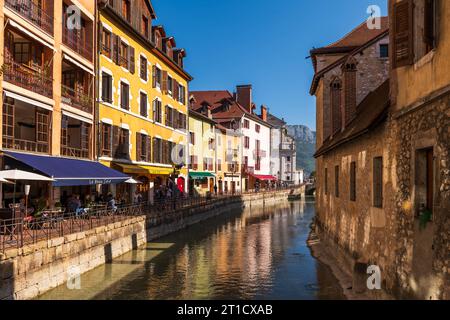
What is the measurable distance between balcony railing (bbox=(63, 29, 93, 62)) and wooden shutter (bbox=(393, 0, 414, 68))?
1659cm

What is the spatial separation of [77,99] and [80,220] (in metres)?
7.75

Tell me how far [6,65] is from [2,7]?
212 cm

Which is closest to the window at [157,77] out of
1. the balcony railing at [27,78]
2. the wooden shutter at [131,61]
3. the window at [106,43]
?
the wooden shutter at [131,61]

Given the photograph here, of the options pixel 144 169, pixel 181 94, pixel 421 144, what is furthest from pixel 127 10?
pixel 421 144

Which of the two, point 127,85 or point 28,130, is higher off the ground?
point 127,85

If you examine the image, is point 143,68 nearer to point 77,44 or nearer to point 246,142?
point 77,44

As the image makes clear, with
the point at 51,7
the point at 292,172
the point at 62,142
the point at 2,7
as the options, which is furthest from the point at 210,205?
the point at 292,172

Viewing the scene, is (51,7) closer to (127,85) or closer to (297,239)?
(127,85)

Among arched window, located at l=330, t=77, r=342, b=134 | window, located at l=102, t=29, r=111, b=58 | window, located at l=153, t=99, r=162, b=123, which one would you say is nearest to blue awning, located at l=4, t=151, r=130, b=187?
window, located at l=102, t=29, r=111, b=58

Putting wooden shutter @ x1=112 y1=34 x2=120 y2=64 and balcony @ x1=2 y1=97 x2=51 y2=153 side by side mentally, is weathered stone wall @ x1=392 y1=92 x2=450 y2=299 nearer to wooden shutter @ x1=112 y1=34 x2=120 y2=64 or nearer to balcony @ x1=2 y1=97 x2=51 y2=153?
balcony @ x1=2 y1=97 x2=51 y2=153

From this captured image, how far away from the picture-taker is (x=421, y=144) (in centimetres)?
828

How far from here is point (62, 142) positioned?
2108 centimetres

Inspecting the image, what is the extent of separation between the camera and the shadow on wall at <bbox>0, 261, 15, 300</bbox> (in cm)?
1065

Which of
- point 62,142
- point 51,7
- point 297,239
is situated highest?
point 51,7
